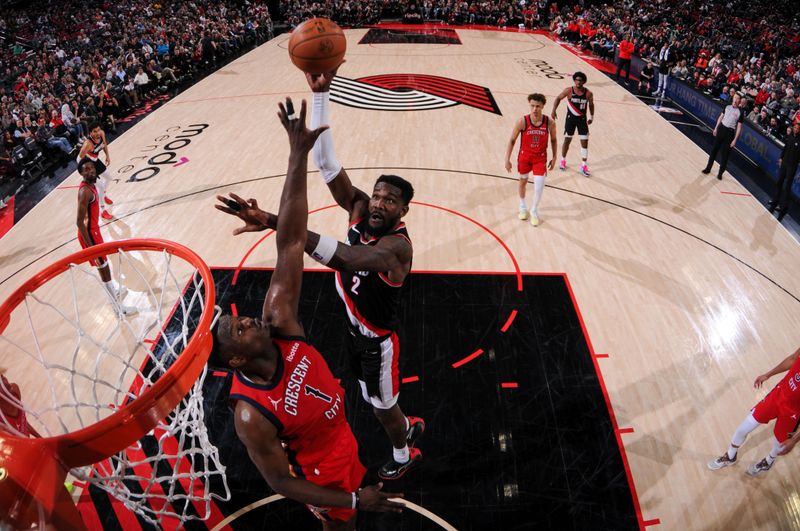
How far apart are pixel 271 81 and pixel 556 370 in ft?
43.7

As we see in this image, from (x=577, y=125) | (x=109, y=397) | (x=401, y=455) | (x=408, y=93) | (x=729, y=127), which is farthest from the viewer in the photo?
(x=408, y=93)

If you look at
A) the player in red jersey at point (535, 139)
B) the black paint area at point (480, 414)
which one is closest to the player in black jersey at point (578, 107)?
the player in red jersey at point (535, 139)

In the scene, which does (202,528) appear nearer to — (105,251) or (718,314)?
(105,251)

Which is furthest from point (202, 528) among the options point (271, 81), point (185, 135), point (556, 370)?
point (271, 81)

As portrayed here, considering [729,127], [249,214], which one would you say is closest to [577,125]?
[729,127]

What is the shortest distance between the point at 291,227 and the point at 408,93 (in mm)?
12023

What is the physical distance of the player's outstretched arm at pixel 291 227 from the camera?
212 centimetres

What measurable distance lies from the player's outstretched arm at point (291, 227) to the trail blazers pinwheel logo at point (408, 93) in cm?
1047

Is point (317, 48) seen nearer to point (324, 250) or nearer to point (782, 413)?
point (324, 250)

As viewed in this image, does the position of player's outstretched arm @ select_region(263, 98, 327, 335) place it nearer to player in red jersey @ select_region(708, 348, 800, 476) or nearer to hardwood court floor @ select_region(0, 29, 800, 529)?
hardwood court floor @ select_region(0, 29, 800, 529)

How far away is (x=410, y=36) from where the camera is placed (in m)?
21.5

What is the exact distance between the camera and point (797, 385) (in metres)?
3.34

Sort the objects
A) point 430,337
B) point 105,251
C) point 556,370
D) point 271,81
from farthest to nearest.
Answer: point 271,81 → point 430,337 → point 556,370 → point 105,251

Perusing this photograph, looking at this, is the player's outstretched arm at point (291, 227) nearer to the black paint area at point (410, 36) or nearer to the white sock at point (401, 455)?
the white sock at point (401, 455)
